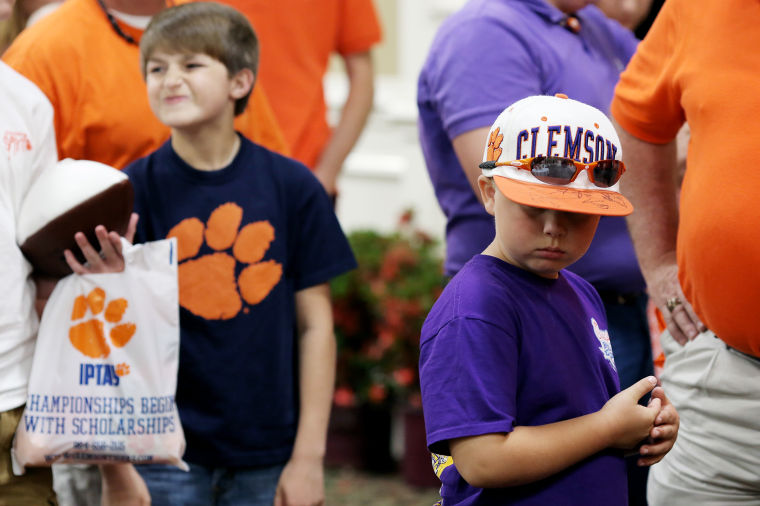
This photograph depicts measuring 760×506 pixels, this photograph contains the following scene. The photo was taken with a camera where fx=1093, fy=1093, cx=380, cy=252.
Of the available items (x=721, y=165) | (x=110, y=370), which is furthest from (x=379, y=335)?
(x=721, y=165)

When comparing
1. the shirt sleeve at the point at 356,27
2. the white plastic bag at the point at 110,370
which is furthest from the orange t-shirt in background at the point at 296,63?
the white plastic bag at the point at 110,370

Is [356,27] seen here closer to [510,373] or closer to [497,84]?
[497,84]

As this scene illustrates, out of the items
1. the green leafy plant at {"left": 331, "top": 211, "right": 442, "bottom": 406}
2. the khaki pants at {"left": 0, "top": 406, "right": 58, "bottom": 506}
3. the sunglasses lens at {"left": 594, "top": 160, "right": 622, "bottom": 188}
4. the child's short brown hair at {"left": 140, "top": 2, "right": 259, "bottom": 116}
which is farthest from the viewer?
the green leafy plant at {"left": 331, "top": 211, "right": 442, "bottom": 406}

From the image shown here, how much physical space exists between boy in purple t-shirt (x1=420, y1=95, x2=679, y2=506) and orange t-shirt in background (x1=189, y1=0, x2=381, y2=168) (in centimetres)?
187

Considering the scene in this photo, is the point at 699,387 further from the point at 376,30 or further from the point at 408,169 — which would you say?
the point at 408,169

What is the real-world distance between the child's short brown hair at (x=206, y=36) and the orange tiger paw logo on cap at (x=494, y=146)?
1.07 metres

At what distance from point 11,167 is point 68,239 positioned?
0.20 meters

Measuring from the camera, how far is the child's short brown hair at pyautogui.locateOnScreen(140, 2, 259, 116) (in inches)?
107

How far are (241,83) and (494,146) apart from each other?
3.65 feet

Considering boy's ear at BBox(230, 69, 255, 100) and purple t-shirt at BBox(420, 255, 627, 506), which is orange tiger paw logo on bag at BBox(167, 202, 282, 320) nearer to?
boy's ear at BBox(230, 69, 255, 100)

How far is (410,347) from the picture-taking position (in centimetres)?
519

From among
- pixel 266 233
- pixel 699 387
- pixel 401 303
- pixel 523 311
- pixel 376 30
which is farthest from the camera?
pixel 401 303

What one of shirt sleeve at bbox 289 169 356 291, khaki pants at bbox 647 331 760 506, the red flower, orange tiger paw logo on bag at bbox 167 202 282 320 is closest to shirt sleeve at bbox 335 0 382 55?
shirt sleeve at bbox 289 169 356 291

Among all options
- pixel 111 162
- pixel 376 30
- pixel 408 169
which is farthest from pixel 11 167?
pixel 408 169
